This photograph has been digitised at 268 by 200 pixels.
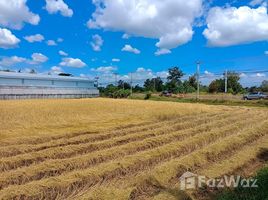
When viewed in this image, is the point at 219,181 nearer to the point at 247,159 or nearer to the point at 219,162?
the point at 219,162

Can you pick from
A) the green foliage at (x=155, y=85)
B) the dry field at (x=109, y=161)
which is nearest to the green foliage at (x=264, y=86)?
the green foliage at (x=155, y=85)

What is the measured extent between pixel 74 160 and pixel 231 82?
3070 inches

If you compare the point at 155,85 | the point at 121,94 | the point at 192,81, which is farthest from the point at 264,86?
the point at 121,94

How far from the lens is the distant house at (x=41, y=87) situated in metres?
47.3

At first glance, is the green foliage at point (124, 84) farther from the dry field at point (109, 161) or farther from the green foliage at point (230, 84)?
the dry field at point (109, 161)

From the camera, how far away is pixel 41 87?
55156 millimetres

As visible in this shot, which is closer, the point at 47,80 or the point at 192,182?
the point at 192,182

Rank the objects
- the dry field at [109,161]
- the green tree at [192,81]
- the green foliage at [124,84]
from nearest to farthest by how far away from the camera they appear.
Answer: the dry field at [109,161] → the green foliage at [124,84] → the green tree at [192,81]

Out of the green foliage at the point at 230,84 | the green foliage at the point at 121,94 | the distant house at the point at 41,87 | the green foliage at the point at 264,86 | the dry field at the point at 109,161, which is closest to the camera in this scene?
the dry field at the point at 109,161

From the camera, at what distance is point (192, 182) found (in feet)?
26.0

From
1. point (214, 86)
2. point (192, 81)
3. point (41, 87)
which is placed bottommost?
point (41, 87)

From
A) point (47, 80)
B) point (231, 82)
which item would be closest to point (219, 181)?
point (47, 80)

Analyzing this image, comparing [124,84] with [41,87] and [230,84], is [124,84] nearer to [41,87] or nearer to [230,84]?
[230,84]

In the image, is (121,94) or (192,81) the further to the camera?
(192,81)
